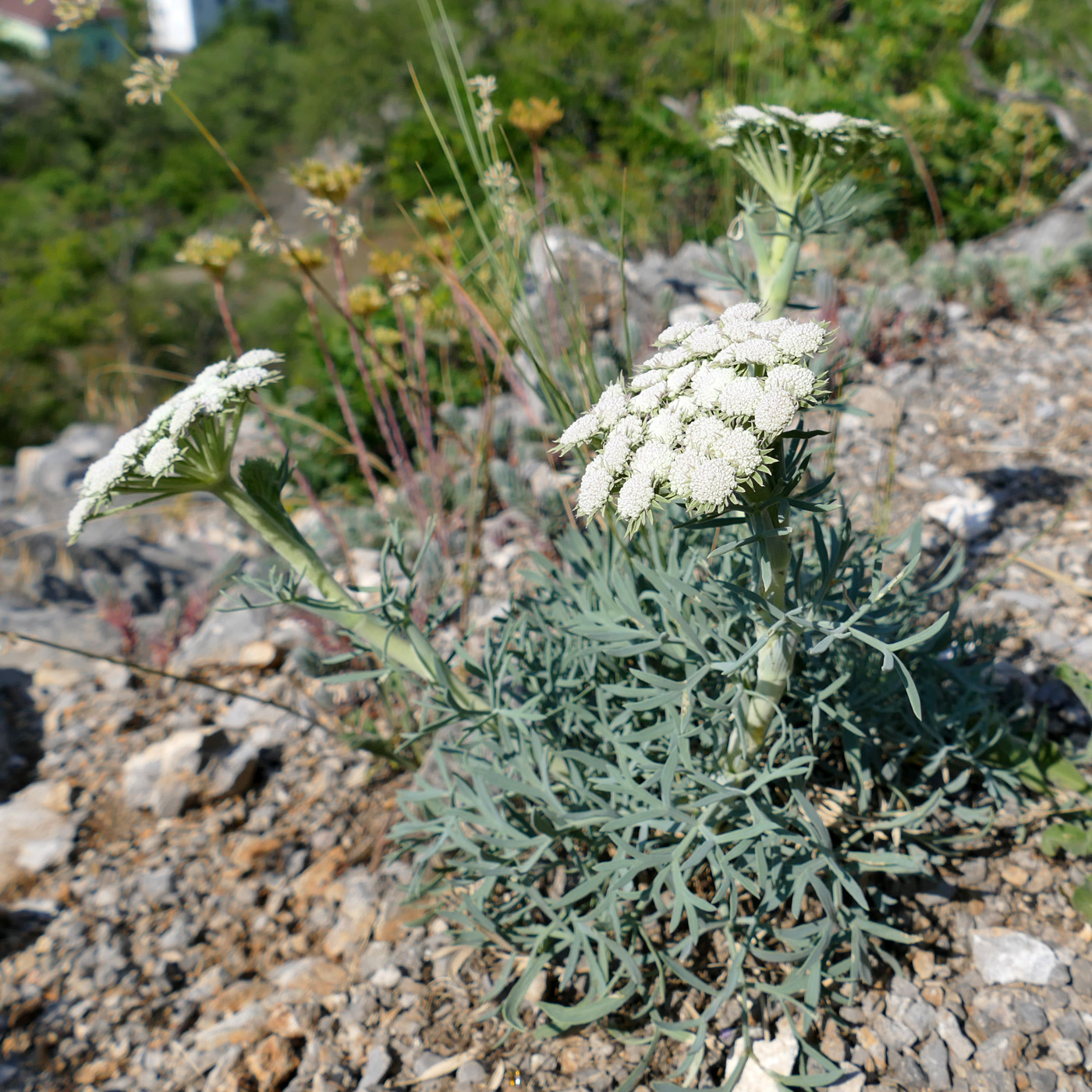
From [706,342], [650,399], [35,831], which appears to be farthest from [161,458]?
[35,831]

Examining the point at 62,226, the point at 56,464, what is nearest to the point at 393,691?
the point at 56,464

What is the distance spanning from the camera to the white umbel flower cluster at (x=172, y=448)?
4.50 ft

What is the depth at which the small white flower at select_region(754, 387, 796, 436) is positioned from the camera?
1.07 meters

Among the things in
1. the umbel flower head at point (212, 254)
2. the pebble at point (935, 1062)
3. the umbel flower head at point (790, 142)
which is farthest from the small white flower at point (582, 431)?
the umbel flower head at point (212, 254)

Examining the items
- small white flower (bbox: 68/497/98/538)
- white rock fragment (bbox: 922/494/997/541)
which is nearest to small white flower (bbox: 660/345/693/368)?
small white flower (bbox: 68/497/98/538)

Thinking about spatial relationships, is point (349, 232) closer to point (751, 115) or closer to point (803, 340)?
point (751, 115)

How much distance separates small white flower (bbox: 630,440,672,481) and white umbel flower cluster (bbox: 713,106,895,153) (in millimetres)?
1169

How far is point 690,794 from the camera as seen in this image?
1.68m

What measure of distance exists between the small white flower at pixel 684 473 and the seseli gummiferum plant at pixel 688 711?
0.11 feet

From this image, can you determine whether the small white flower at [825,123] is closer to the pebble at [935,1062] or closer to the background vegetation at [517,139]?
the background vegetation at [517,139]

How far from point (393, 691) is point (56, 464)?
4318mm

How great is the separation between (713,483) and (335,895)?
182 cm

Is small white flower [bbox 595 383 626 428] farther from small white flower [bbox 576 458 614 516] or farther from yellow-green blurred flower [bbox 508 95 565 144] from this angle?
yellow-green blurred flower [bbox 508 95 565 144]

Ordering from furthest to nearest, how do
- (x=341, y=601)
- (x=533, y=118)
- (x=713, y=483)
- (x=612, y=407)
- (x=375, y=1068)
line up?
(x=533, y=118)
(x=375, y=1068)
(x=341, y=601)
(x=612, y=407)
(x=713, y=483)
